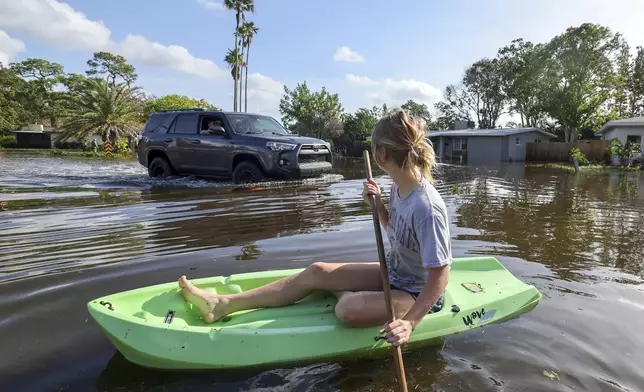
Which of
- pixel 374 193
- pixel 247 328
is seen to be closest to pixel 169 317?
pixel 247 328

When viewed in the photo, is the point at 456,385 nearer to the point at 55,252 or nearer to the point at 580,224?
the point at 55,252

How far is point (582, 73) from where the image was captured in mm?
35500

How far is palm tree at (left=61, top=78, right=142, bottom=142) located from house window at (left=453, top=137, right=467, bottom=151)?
25.9 metres

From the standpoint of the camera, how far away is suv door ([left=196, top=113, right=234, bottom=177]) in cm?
1093

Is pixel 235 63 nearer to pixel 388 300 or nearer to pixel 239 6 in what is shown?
pixel 239 6

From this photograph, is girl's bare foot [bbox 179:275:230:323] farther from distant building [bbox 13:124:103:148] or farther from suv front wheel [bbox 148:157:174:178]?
distant building [bbox 13:124:103:148]

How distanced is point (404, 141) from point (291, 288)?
1.33 metres

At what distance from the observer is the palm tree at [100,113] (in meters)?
35.1

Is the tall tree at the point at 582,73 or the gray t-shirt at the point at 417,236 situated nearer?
the gray t-shirt at the point at 417,236

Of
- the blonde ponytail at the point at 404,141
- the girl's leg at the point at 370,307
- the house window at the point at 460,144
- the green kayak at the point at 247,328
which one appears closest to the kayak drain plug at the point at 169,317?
the green kayak at the point at 247,328

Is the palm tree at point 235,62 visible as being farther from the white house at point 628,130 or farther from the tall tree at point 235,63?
the white house at point 628,130

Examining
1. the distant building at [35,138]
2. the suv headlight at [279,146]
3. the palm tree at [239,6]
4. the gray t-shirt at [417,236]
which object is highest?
the palm tree at [239,6]

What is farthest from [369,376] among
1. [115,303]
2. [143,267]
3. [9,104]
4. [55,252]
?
[9,104]

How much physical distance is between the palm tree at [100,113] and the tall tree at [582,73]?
34.2 metres
